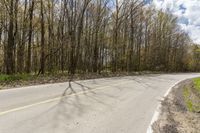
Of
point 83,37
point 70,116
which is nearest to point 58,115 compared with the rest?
point 70,116

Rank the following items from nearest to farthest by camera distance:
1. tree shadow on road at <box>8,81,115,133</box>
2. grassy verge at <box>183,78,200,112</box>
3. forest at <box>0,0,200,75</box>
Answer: tree shadow on road at <box>8,81,115,133</box> → grassy verge at <box>183,78,200,112</box> → forest at <box>0,0,200,75</box>

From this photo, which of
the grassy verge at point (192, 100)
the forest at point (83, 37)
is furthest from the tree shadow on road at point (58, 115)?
the forest at point (83, 37)

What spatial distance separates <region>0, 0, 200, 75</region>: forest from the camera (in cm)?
2977

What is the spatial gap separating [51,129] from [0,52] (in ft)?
126

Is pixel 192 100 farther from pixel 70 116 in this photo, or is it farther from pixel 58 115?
pixel 58 115

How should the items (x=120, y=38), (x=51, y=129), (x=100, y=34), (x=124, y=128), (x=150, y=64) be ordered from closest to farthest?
(x=51, y=129), (x=124, y=128), (x=100, y=34), (x=120, y=38), (x=150, y=64)

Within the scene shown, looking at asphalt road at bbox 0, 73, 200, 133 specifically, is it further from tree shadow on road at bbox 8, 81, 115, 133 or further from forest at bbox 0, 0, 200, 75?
forest at bbox 0, 0, 200, 75

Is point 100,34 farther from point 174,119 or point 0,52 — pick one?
point 174,119

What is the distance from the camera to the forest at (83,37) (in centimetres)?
2977

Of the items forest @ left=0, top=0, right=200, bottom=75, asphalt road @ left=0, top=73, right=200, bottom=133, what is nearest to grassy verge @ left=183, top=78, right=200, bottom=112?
asphalt road @ left=0, top=73, right=200, bottom=133

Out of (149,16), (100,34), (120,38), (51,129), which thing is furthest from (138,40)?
(51,129)

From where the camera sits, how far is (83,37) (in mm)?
42062

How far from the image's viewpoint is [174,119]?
8547 mm

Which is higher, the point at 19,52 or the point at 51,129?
the point at 19,52
